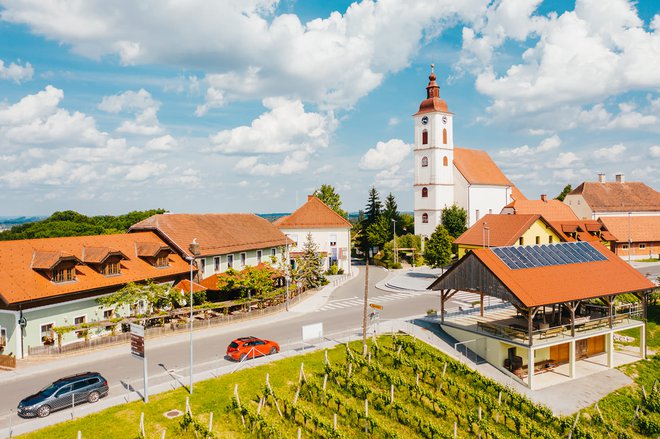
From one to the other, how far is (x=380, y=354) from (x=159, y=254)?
2064 cm

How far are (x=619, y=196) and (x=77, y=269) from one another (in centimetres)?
8058

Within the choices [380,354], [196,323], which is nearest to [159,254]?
[196,323]

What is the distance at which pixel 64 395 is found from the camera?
20.7 metres

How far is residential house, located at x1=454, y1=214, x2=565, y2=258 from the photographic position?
167 ft

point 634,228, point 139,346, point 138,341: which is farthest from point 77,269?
point 634,228

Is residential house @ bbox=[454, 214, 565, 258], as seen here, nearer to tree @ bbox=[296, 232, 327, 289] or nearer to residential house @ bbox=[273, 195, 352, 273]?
residential house @ bbox=[273, 195, 352, 273]

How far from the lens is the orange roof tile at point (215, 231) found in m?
42.3

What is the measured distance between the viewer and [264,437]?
62.4ft

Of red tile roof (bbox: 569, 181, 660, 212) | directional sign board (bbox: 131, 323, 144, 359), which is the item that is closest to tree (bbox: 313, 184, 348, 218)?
red tile roof (bbox: 569, 181, 660, 212)

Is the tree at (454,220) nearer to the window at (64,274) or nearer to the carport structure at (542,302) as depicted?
the carport structure at (542,302)

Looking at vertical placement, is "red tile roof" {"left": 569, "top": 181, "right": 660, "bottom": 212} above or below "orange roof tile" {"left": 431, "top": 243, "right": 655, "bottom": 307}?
above

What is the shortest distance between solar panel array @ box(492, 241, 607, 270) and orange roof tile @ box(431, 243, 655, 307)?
1.18 ft

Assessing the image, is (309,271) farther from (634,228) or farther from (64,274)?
(634,228)

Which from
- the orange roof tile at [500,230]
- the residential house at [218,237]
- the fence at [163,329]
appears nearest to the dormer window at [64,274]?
the fence at [163,329]
